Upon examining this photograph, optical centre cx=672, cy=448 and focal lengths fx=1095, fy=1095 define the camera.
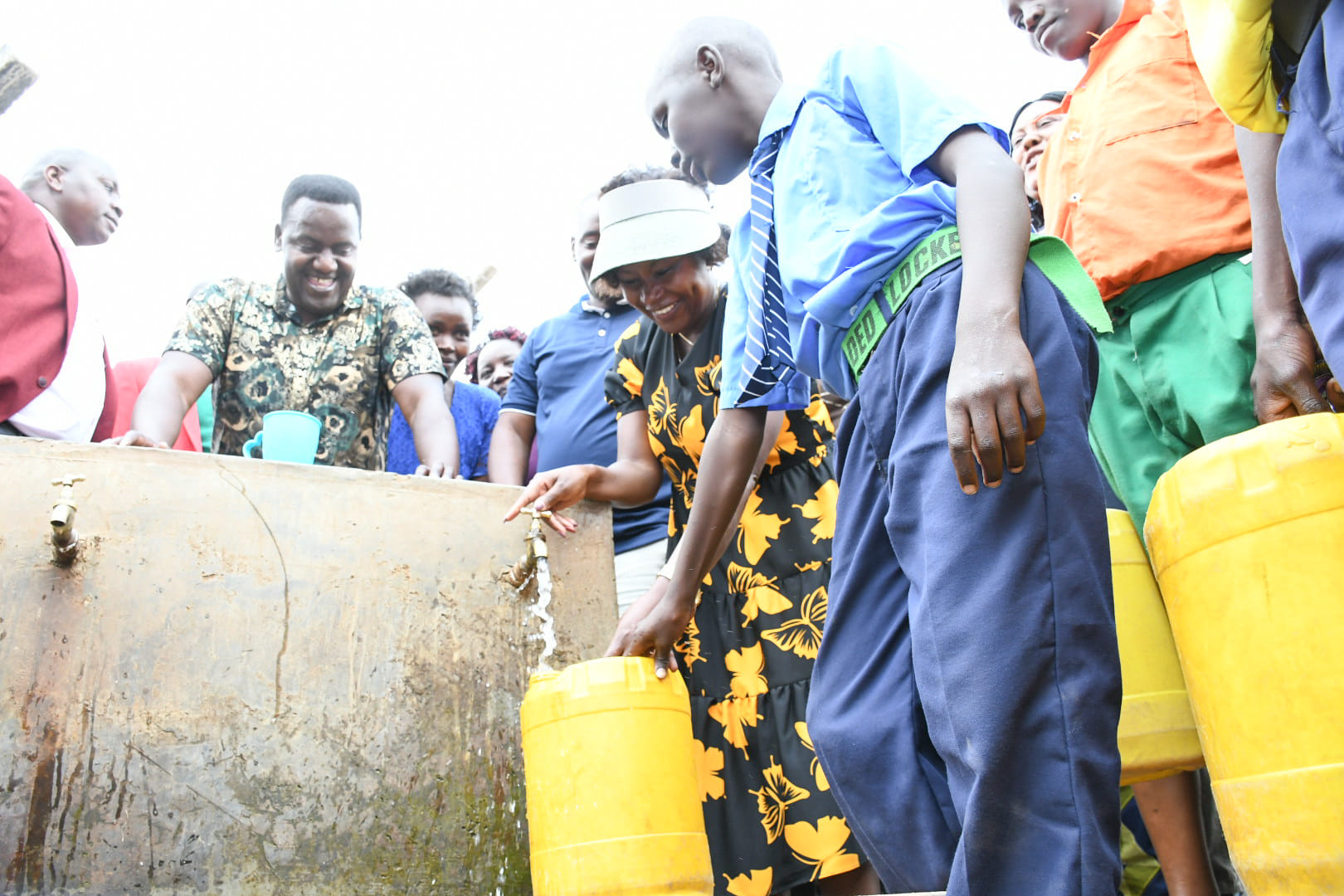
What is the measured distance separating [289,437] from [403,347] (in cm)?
73

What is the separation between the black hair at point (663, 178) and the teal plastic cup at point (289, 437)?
100 cm

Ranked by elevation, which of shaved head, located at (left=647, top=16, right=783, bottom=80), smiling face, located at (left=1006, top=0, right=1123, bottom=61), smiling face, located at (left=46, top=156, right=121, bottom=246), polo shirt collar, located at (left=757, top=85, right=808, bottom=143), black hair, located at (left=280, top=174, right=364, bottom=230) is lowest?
polo shirt collar, located at (left=757, top=85, right=808, bottom=143)

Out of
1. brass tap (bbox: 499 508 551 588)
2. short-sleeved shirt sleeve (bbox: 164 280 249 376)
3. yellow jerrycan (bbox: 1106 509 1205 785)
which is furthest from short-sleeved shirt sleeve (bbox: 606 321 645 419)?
yellow jerrycan (bbox: 1106 509 1205 785)

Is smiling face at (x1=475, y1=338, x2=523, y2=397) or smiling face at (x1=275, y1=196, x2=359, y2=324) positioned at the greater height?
smiling face at (x1=475, y1=338, x2=523, y2=397)

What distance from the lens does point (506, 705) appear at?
2.90m

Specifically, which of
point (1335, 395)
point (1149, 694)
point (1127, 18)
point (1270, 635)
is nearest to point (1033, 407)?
point (1270, 635)

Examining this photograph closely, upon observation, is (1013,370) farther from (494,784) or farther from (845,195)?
(494,784)

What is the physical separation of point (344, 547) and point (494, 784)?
73 cm

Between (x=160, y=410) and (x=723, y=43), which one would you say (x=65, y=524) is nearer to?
(x=160, y=410)

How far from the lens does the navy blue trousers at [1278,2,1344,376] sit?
4.29 ft

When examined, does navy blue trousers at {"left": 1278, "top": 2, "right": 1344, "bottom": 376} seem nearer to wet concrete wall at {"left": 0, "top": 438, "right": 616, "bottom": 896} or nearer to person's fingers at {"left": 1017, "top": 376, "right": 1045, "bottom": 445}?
person's fingers at {"left": 1017, "top": 376, "right": 1045, "bottom": 445}

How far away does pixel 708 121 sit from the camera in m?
2.41

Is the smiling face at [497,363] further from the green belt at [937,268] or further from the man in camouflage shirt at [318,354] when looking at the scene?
the green belt at [937,268]

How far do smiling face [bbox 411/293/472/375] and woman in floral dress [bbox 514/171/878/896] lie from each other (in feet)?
7.46
